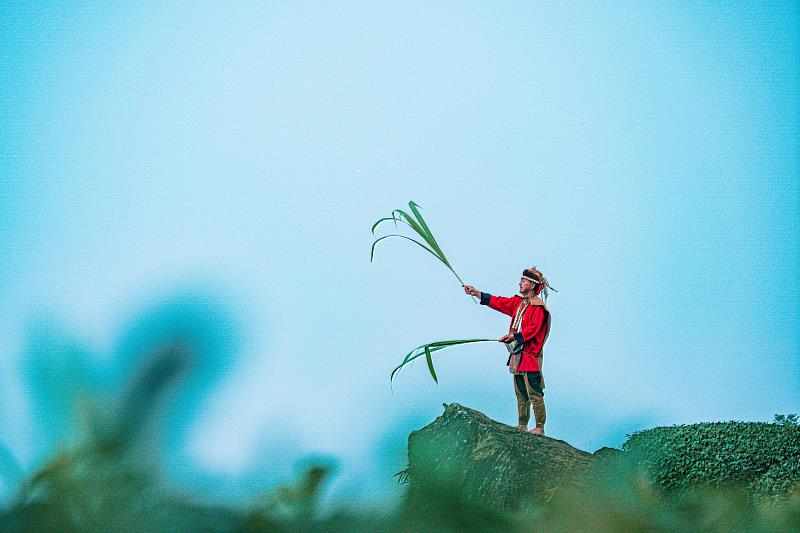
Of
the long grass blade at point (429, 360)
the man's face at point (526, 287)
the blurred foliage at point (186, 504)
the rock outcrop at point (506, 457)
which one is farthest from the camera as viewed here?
the man's face at point (526, 287)

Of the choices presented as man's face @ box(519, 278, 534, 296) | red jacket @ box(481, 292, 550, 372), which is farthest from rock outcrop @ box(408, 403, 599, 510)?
man's face @ box(519, 278, 534, 296)

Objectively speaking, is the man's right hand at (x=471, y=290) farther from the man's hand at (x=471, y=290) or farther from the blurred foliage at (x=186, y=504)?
the blurred foliage at (x=186, y=504)

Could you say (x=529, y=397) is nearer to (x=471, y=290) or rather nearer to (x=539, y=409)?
(x=539, y=409)

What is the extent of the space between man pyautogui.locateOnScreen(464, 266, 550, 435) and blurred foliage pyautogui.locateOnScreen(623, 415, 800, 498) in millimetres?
966

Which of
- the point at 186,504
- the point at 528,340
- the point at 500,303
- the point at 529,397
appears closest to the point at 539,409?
the point at 529,397

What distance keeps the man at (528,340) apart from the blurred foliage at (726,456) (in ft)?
3.17

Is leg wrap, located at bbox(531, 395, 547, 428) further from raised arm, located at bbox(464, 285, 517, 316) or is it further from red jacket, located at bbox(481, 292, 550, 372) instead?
raised arm, located at bbox(464, 285, 517, 316)

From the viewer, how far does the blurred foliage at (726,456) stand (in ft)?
22.9

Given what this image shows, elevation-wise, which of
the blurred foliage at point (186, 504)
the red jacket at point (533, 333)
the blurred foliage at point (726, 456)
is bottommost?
the blurred foliage at point (186, 504)

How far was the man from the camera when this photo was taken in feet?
23.1

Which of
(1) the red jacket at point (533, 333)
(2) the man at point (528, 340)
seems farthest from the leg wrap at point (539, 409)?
(1) the red jacket at point (533, 333)

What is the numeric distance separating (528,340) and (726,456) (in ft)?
6.26

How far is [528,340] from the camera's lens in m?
7.11

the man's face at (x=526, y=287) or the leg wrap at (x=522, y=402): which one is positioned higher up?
the man's face at (x=526, y=287)
